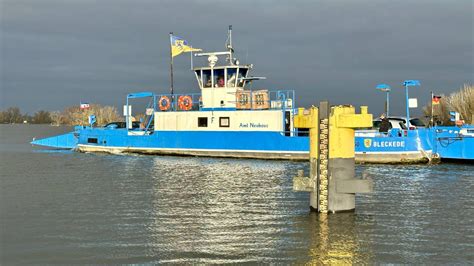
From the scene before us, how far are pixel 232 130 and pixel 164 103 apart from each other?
5.90 meters

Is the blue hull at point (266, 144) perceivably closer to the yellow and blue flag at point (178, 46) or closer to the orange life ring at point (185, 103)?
the orange life ring at point (185, 103)

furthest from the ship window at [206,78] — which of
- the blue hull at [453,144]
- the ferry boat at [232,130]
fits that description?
the blue hull at [453,144]

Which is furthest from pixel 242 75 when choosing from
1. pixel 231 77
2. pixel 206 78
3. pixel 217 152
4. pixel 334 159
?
pixel 334 159

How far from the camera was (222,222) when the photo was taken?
12.4 meters

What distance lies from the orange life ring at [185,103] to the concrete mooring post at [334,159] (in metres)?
22.7

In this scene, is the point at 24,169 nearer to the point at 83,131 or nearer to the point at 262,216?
the point at 83,131

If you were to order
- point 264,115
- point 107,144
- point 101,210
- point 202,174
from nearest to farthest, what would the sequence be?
point 101,210
point 202,174
point 264,115
point 107,144

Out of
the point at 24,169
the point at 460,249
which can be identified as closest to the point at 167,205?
the point at 460,249

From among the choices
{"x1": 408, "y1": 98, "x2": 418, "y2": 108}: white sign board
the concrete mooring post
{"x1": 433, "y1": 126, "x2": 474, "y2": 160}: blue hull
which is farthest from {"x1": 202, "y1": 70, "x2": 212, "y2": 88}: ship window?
the concrete mooring post

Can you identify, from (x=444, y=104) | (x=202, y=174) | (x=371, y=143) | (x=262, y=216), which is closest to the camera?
(x=262, y=216)

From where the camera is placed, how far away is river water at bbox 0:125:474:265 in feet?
31.6

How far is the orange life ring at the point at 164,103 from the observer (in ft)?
117

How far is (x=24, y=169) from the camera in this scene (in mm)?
26656

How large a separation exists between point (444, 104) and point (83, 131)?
134ft
